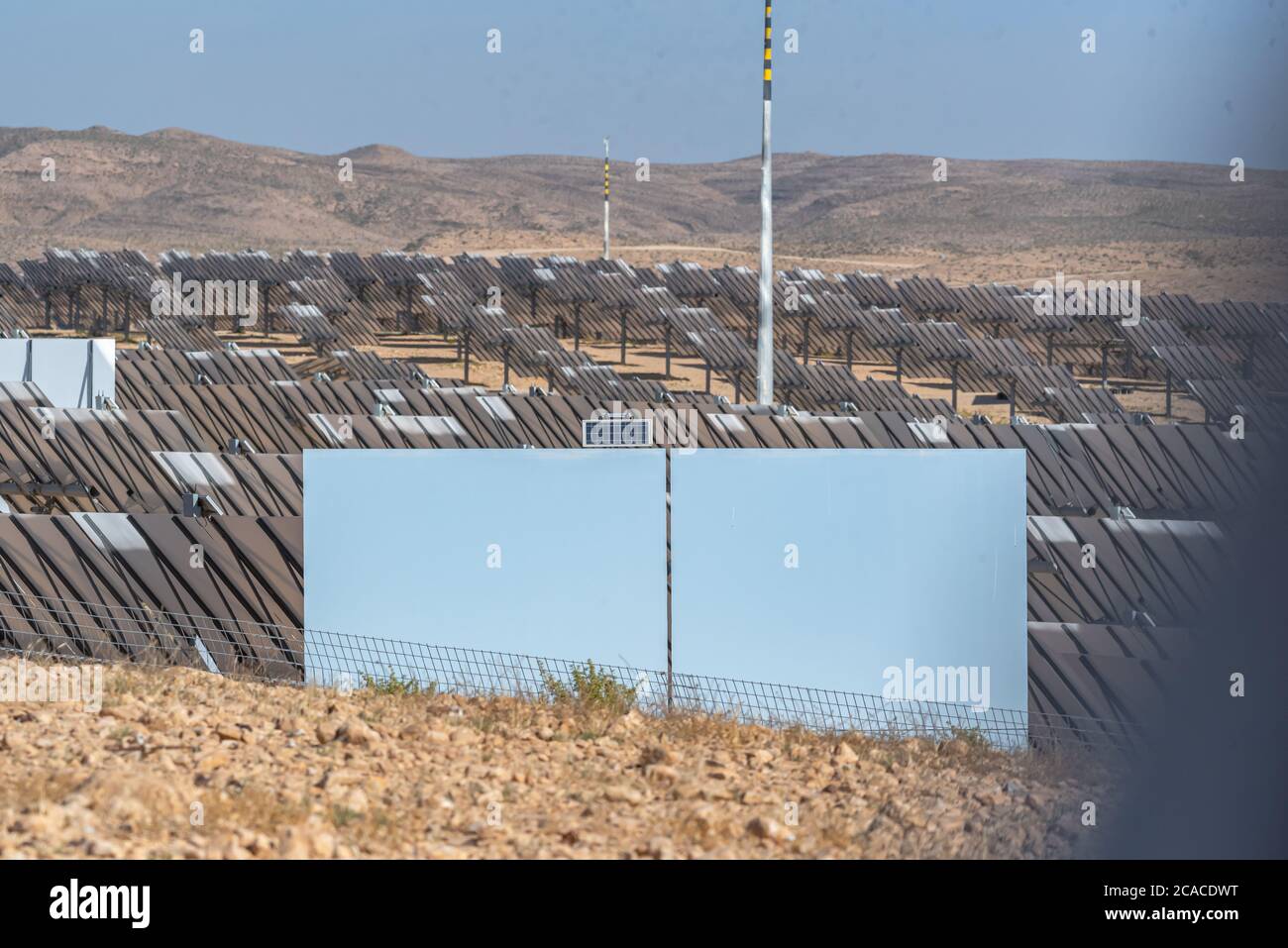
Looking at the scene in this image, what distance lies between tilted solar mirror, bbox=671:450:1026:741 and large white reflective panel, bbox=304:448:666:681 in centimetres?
27

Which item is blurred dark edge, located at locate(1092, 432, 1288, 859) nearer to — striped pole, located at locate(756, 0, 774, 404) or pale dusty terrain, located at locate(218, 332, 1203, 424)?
striped pole, located at locate(756, 0, 774, 404)

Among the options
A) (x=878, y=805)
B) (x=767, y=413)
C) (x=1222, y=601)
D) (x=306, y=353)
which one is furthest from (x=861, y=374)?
(x=1222, y=601)

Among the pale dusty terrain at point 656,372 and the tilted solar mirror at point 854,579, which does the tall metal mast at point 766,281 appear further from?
the tilted solar mirror at point 854,579

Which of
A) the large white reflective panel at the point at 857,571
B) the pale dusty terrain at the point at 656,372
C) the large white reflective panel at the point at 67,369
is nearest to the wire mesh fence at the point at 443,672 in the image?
the large white reflective panel at the point at 857,571

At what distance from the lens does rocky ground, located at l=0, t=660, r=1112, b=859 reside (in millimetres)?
4824

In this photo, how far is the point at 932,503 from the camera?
836cm

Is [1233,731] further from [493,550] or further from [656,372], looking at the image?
[656,372]

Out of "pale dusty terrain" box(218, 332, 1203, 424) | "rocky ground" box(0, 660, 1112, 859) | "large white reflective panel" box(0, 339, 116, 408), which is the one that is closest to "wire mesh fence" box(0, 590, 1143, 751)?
"rocky ground" box(0, 660, 1112, 859)

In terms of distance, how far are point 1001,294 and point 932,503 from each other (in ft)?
105

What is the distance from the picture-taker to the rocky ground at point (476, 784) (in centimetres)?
482

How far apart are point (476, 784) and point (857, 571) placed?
336 centimetres

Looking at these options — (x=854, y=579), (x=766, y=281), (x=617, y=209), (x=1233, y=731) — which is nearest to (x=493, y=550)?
(x=854, y=579)

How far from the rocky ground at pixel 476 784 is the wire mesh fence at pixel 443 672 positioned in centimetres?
61

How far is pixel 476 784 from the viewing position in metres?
5.75
